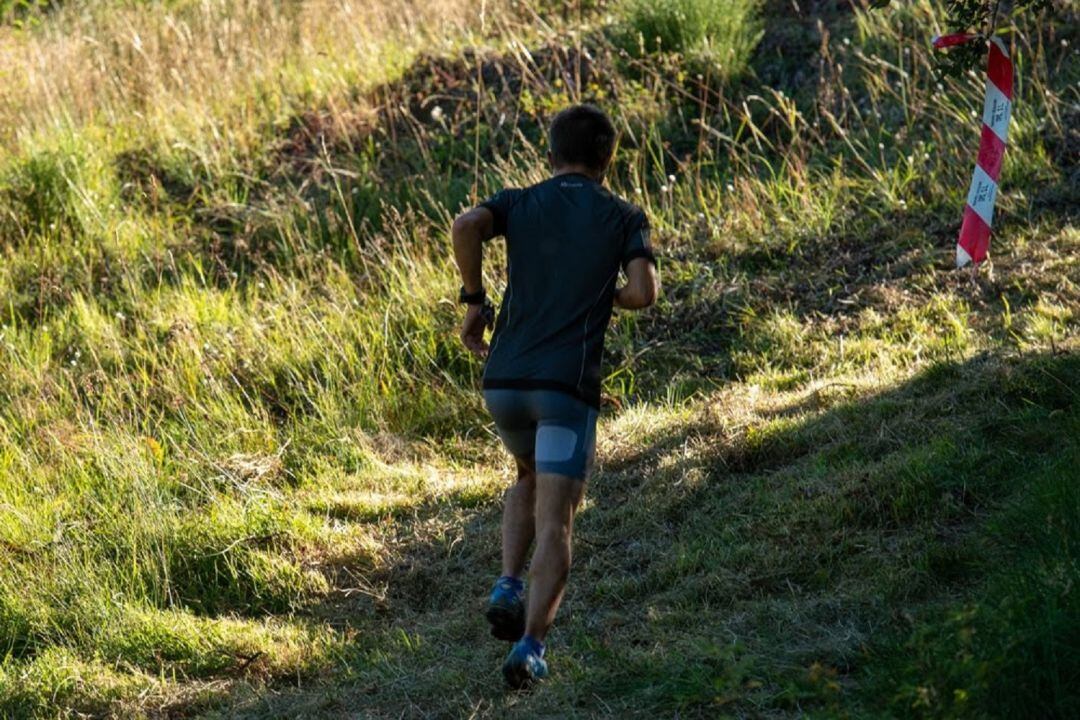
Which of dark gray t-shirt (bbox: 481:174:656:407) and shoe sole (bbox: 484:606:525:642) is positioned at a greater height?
dark gray t-shirt (bbox: 481:174:656:407)

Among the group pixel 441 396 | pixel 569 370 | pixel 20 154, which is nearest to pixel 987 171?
pixel 441 396

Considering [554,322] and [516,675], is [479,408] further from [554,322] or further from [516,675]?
[516,675]

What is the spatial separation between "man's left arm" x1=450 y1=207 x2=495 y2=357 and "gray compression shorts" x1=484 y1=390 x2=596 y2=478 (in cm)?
27

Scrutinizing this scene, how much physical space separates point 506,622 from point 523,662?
8.6 inches

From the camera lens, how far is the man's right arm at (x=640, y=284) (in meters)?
4.53

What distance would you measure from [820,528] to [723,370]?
84.2 inches

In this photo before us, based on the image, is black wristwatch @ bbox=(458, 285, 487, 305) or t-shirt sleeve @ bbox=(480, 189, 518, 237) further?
black wristwatch @ bbox=(458, 285, 487, 305)

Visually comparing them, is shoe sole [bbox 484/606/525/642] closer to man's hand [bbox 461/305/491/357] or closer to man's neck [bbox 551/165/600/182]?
man's hand [bbox 461/305/491/357]

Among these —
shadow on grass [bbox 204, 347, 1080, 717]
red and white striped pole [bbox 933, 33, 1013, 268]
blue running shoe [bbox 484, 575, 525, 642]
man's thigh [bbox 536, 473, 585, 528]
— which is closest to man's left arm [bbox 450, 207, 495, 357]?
man's thigh [bbox 536, 473, 585, 528]

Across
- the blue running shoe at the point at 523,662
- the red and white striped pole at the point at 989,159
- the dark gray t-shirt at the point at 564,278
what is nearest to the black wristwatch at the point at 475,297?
the dark gray t-shirt at the point at 564,278

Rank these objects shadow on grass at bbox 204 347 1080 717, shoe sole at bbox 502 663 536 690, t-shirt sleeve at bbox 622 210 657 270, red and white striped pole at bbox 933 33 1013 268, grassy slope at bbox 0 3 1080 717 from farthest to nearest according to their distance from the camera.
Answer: red and white striped pole at bbox 933 33 1013 268 < grassy slope at bbox 0 3 1080 717 < shadow on grass at bbox 204 347 1080 717 < t-shirt sleeve at bbox 622 210 657 270 < shoe sole at bbox 502 663 536 690

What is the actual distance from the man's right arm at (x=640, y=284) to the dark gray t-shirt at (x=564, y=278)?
1.0 inches

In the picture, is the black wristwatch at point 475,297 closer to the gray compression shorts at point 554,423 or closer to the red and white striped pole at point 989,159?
the gray compression shorts at point 554,423

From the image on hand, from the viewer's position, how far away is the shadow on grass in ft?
15.4
